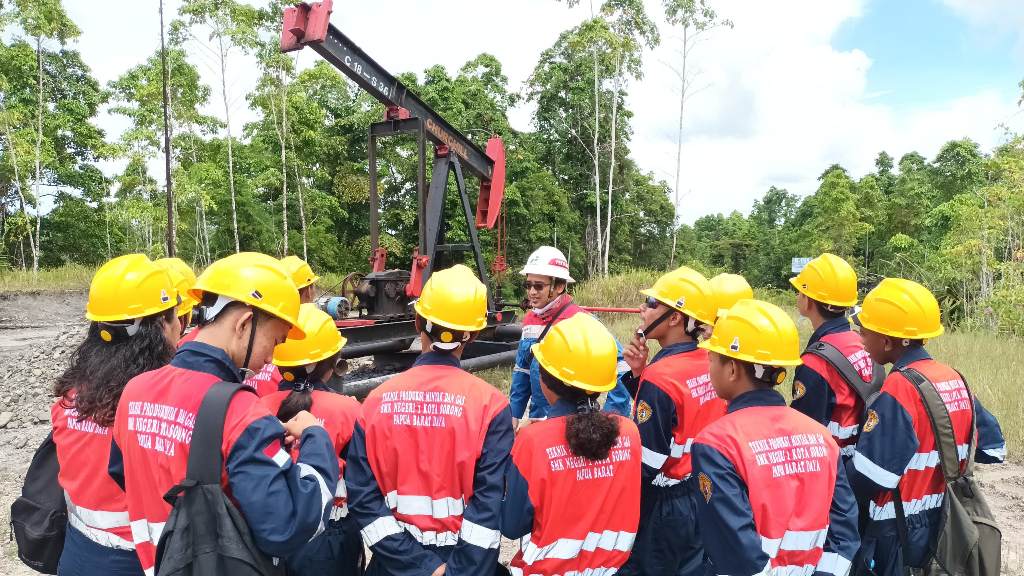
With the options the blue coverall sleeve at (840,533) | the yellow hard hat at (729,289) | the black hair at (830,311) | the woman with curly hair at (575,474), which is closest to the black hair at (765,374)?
the blue coverall sleeve at (840,533)

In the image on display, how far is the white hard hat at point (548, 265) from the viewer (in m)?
4.23

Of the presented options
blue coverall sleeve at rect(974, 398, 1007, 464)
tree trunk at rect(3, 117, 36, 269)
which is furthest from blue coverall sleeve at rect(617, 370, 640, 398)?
tree trunk at rect(3, 117, 36, 269)

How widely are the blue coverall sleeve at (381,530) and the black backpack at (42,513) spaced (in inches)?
44.5

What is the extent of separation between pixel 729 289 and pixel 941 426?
4.17 ft

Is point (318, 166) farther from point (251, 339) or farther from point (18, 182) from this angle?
point (251, 339)

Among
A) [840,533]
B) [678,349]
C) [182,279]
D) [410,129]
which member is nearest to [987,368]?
[678,349]

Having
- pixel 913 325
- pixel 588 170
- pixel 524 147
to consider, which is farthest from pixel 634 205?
pixel 913 325

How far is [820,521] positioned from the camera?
2.02 m

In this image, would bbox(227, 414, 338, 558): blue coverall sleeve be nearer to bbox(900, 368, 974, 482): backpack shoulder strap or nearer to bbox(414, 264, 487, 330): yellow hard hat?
bbox(414, 264, 487, 330): yellow hard hat

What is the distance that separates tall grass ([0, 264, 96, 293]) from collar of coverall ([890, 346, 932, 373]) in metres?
21.2

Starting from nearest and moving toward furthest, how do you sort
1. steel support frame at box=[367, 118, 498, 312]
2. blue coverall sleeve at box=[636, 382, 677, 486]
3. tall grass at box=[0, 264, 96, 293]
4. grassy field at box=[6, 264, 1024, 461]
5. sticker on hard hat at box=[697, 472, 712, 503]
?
sticker on hard hat at box=[697, 472, 712, 503] → blue coverall sleeve at box=[636, 382, 677, 486] → grassy field at box=[6, 264, 1024, 461] → steel support frame at box=[367, 118, 498, 312] → tall grass at box=[0, 264, 96, 293]

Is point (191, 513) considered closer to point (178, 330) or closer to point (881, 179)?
point (178, 330)

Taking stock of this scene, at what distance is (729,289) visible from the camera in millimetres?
3531

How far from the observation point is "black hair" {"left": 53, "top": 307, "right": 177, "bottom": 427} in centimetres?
208
